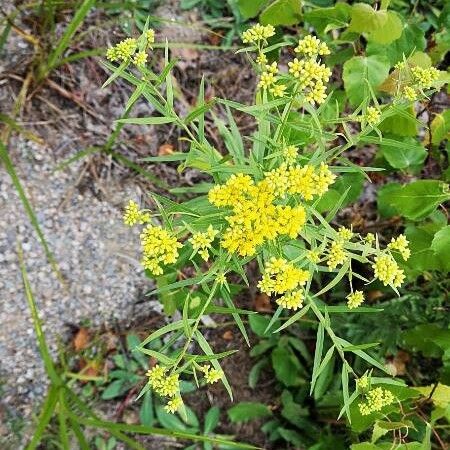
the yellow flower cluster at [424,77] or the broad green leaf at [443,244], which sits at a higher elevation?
the yellow flower cluster at [424,77]

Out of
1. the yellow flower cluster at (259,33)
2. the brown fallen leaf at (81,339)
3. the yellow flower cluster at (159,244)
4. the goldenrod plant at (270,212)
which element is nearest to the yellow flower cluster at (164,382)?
the goldenrod plant at (270,212)

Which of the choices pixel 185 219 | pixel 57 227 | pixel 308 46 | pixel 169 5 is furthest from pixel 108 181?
pixel 308 46

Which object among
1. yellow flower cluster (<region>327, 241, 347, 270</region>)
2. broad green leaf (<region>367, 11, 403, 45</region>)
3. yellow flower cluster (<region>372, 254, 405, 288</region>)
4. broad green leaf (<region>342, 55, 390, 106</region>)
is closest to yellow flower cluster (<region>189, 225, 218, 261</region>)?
yellow flower cluster (<region>327, 241, 347, 270</region>)

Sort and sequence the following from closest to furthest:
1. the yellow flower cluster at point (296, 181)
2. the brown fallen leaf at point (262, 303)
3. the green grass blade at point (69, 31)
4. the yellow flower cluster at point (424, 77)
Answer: the yellow flower cluster at point (296, 181) < the yellow flower cluster at point (424, 77) < the green grass blade at point (69, 31) < the brown fallen leaf at point (262, 303)

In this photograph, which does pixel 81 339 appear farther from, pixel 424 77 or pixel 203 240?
pixel 424 77

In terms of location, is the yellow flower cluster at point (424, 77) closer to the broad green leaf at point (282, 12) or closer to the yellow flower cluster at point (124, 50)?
the broad green leaf at point (282, 12)

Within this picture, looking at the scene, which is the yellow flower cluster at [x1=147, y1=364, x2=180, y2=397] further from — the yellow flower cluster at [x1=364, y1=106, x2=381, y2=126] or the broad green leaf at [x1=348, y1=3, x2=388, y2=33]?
the broad green leaf at [x1=348, y1=3, x2=388, y2=33]

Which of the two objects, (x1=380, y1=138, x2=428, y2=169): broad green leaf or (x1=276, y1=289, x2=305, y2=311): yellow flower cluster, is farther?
(x1=380, y1=138, x2=428, y2=169): broad green leaf
